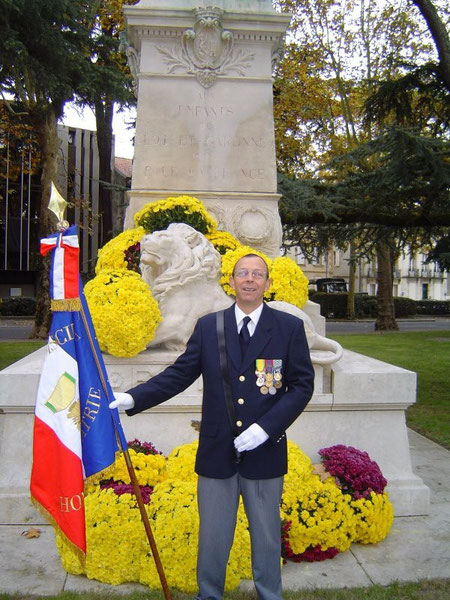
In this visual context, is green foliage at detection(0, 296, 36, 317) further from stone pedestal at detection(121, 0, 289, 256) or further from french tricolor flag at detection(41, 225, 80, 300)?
french tricolor flag at detection(41, 225, 80, 300)

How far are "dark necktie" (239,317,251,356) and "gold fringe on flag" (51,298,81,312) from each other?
0.85 m

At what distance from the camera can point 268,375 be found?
3.05 meters

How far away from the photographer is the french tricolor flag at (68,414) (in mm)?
3174

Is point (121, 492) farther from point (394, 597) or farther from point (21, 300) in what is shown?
point (21, 300)

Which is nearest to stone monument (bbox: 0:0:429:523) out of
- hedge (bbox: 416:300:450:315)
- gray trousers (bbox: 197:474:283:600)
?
gray trousers (bbox: 197:474:283:600)

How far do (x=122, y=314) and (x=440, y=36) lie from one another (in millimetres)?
9114

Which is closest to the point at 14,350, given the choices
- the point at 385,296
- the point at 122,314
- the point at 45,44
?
the point at 45,44

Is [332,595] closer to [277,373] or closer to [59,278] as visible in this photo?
[277,373]

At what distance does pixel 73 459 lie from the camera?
3.16 metres

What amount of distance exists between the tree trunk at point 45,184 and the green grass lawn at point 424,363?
8.88m

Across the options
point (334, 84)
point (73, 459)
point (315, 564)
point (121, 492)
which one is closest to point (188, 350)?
point (73, 459)

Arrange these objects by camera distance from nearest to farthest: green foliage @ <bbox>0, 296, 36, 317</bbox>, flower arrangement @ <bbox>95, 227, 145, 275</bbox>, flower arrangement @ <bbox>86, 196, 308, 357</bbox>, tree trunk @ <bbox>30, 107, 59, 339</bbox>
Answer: flower arrangement @ <bbox>86, 196, 308, 357</bbox> < flower arrangement @ <bbox>95, 227, 145, 275</bbox> < tree trunk @ <bbox>30, 107, 59, 339</bbox> < green foliage @ <bbox>0, 296, 36, 317</bbox>

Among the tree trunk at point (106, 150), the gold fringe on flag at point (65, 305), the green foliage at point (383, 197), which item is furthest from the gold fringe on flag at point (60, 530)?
the tree trunk at point (106, 150)

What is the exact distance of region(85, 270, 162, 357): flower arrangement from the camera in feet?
16.3
